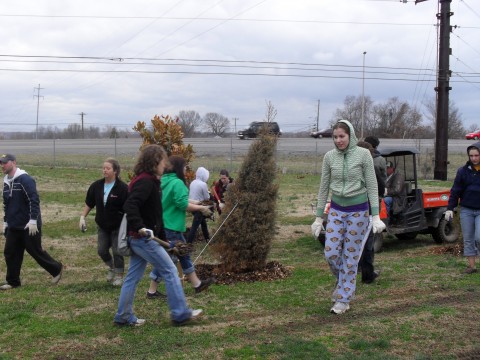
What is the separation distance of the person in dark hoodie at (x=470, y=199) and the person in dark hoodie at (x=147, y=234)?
407 cm

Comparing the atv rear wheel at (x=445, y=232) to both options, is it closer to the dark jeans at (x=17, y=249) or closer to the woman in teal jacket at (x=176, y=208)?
the woman in teal jacket at (x=176, y=208)

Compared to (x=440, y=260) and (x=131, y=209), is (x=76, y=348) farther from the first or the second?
(x=440, y=260)

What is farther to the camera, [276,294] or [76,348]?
[276,294]

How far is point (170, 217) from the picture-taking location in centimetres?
682

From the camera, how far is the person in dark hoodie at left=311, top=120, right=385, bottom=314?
234 inches

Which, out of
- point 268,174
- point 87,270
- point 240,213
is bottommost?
point 87,270

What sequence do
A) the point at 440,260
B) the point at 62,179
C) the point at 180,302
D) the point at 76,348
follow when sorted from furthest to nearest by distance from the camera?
the point at 62,179 → the point at 440,260 → the point at 180,302 → the point at 76,348

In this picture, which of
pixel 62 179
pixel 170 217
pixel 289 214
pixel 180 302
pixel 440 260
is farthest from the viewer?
pixel 62 179

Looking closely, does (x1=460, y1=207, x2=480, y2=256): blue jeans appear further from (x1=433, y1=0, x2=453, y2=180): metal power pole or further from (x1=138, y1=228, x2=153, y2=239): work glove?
(x1=433, y1=0, x2=453, y2=180): metal power pole

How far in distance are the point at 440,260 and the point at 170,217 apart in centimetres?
464

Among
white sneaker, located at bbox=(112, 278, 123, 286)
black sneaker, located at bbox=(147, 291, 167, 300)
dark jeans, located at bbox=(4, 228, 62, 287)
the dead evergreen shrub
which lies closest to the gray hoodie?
the dead evergreen shrub

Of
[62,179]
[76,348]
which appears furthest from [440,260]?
[62,179]

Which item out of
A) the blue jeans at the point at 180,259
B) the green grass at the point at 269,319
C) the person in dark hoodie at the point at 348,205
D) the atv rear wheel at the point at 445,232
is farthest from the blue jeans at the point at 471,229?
the blue jeans at the point at 180,259

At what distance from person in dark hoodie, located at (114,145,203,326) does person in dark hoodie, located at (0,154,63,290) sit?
8.28 ft
